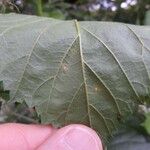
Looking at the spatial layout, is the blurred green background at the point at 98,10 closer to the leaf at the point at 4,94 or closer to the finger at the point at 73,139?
the leaf at the point at 4,94

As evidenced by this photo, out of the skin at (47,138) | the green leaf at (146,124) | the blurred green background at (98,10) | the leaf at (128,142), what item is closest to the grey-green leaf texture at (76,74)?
the skin at (47,138)

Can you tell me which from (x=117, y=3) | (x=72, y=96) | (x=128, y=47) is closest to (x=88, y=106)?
(x=72, y=96)

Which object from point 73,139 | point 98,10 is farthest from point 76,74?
point 98,10

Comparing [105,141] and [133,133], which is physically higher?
[105,141]

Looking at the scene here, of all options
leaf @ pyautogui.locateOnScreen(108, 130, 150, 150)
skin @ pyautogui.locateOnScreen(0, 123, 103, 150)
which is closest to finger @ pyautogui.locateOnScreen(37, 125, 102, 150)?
skin @ pyautogui.locateOnScreen(0, 123, 103, 150)

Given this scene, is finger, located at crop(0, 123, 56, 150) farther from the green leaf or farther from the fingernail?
the green leaf

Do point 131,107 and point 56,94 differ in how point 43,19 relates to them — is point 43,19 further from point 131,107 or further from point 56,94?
point 131,107
